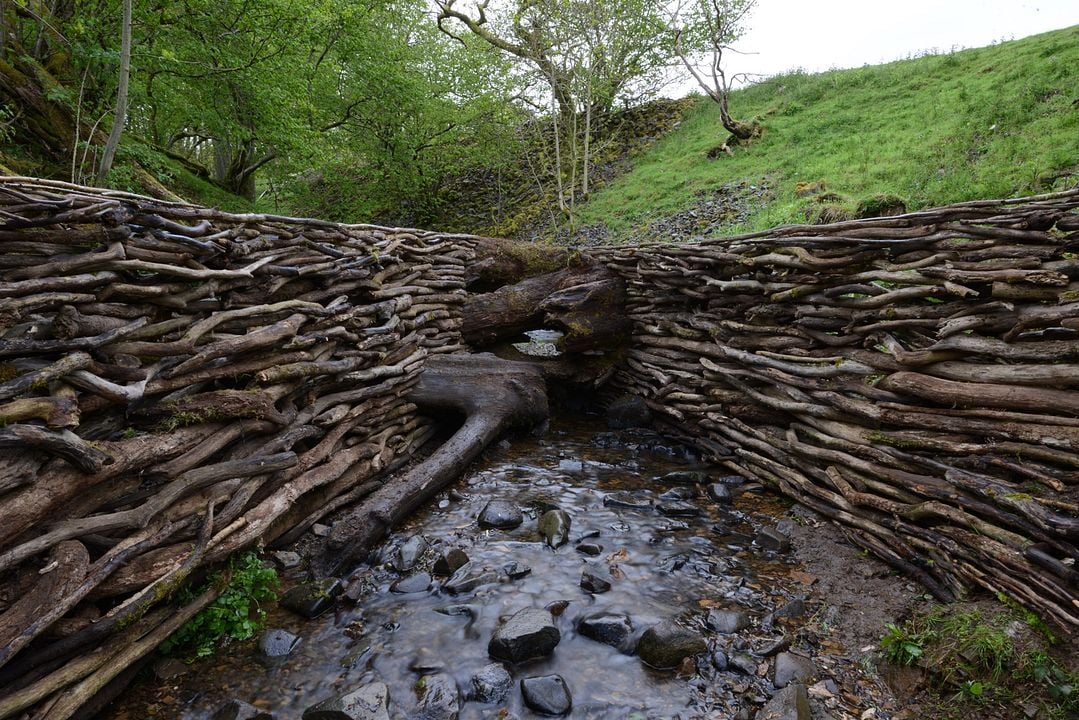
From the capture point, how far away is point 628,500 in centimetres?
498

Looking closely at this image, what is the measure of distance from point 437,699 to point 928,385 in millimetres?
3639

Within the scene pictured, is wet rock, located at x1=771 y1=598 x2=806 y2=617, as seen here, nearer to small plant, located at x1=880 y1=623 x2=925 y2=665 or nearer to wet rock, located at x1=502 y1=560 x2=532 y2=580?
small plant, located at x1=880 y1=623 x2=925 y2=665

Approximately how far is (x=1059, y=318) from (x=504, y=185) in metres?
19.3

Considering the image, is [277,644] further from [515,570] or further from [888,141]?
[888,141]

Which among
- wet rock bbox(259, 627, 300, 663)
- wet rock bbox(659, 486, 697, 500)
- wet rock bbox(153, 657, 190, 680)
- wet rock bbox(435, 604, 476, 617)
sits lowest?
wet rock bbox(659, 486, 697, 500)

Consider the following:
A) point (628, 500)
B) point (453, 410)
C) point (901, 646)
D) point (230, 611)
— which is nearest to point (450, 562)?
point (230, 611)

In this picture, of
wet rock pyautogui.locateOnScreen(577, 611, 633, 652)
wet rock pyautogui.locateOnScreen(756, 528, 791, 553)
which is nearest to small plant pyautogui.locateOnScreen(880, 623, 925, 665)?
wet rock pyautogui.locateOnScreen(756, 528, 791, 553)

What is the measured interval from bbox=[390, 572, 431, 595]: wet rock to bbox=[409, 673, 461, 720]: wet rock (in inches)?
32.7

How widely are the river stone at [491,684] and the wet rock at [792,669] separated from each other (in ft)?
4.82

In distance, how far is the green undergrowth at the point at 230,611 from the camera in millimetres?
2961

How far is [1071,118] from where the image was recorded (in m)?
7.21

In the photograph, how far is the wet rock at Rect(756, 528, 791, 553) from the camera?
3986 millimetres

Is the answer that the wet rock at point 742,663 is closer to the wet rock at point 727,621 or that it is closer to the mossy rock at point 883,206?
the wet rock at point 727,621

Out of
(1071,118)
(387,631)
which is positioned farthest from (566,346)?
(1071,118)
